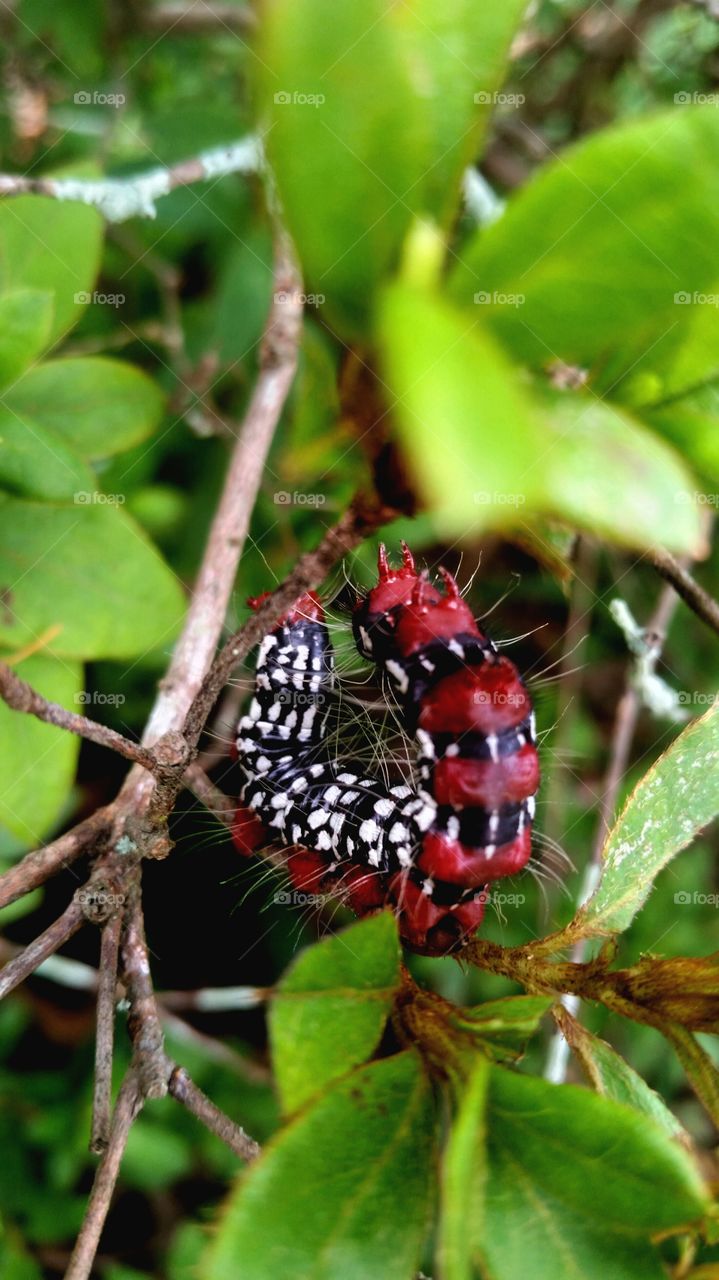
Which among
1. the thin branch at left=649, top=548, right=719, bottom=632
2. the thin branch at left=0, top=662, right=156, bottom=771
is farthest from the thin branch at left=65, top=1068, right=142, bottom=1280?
the thin branch at left=649, top=548, right=719, bottom=632

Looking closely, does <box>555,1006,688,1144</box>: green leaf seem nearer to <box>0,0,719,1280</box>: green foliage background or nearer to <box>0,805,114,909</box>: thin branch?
<box>0,0,719,1280</box>: green foliage background

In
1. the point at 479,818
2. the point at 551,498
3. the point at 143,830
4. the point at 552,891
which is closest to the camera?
the point at 551,498

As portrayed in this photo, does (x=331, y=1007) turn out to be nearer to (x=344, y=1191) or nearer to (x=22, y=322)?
(x=344, y=1191)

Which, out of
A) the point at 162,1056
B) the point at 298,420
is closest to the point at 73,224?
the point at 298,420

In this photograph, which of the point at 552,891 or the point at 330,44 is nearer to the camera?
the point at 330,44

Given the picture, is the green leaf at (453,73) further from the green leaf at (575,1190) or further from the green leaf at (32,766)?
the green leaf at (32,766)

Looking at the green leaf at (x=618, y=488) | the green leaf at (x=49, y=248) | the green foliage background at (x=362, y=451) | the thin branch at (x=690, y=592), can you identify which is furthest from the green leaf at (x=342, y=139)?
the green leaf at (x=49, y=248)

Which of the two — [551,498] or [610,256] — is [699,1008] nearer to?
[551,498]
